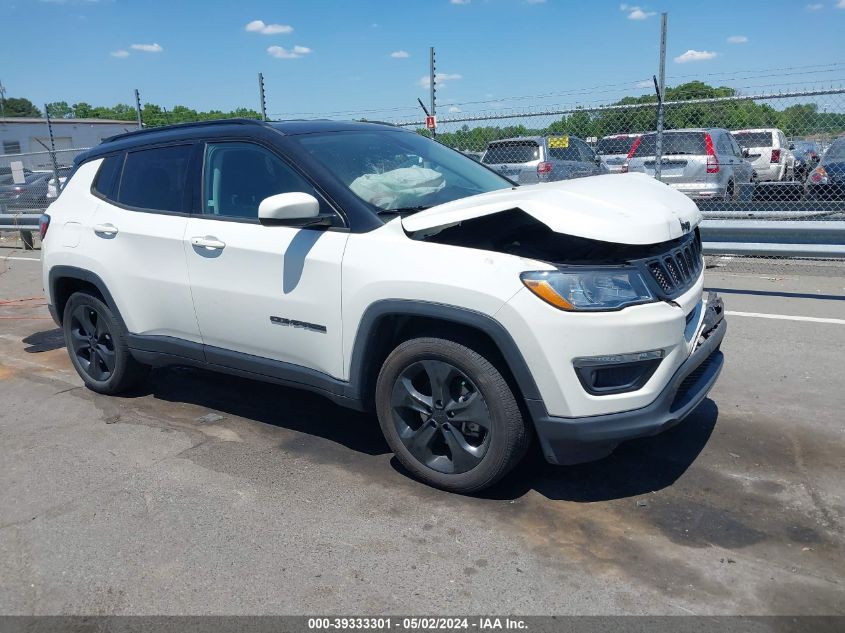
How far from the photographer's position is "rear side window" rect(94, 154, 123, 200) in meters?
4.97

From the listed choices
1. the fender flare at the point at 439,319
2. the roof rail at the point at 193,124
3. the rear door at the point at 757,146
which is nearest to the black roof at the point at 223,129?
the roof rail at the point at 193,124

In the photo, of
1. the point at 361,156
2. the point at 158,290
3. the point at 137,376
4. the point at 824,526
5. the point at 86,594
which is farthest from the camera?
the point at 137,376

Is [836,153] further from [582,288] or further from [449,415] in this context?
[449,415]

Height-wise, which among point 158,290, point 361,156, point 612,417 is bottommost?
point 612,417

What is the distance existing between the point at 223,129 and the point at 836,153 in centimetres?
956

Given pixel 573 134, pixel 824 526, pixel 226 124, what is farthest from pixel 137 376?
pixel 573 134

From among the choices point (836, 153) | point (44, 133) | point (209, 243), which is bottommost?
point (209, 243)

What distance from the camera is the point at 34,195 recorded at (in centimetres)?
1764

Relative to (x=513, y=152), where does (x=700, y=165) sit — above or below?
below

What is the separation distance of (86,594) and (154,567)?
0.27 metres

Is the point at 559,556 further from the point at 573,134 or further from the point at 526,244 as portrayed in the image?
the point at 573,134

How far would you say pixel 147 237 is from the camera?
4559mm

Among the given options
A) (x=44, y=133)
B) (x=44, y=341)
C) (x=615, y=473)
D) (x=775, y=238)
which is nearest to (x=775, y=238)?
(x=775, y=238)

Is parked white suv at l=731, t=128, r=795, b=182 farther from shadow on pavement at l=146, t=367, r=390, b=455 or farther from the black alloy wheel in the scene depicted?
the black alloy wheel
